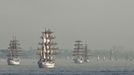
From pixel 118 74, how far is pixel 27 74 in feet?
94.4

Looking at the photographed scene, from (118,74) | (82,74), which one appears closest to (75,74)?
(82,74)

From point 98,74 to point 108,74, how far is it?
3238 mm

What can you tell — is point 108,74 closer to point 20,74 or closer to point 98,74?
point 98,74

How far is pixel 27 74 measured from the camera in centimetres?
17925

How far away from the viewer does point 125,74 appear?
17750 centimetres

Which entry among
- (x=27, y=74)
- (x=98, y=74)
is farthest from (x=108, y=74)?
(x=27, y=74)

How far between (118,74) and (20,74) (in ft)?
102

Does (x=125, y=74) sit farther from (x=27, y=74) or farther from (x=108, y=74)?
(x=27, y=74)

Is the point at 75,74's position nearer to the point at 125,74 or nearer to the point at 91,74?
the point at 91,74

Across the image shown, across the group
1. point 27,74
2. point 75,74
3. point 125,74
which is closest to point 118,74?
point 125,74

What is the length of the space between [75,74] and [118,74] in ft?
46.0

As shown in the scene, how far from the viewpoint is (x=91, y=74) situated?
598ft

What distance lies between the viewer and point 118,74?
590 ft

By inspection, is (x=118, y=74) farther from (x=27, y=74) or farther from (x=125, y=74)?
(x=27, y=74)
